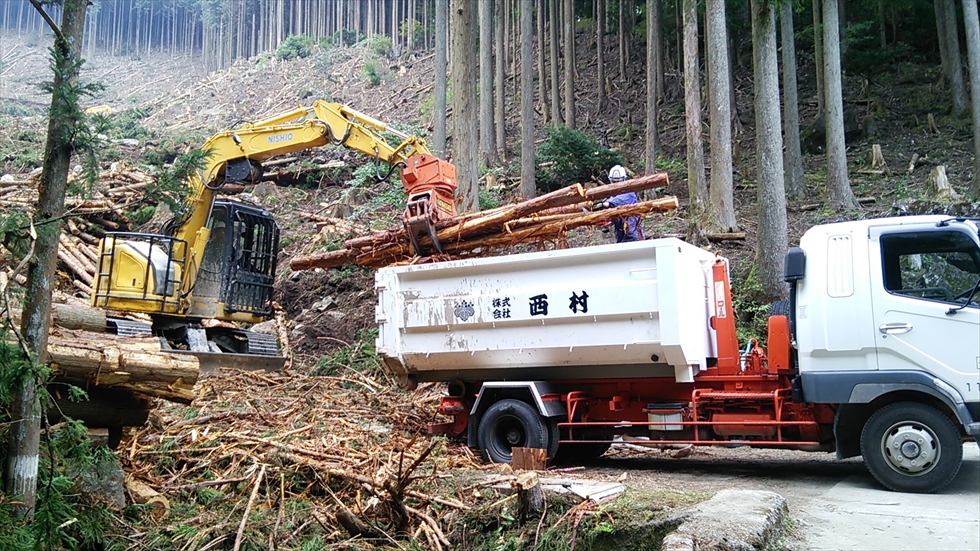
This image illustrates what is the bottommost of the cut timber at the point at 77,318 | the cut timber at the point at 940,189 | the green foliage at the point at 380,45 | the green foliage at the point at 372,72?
the cut timber at the point at 77,318

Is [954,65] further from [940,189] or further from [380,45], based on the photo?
[380,45]

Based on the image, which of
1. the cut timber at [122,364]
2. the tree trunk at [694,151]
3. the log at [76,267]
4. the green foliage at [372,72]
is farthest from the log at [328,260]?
the green foliage at [372,72]

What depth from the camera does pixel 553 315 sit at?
7727 mm

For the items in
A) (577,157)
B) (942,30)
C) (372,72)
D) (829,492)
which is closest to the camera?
(829,492)

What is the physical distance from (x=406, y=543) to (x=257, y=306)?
8.90m

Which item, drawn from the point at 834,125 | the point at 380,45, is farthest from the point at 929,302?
the point at 380,45

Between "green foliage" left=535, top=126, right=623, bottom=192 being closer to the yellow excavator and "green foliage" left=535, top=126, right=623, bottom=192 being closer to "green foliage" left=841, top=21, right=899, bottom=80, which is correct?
the yellow excavator

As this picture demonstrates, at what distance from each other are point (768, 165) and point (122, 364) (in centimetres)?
1144

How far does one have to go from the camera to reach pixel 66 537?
16.3 feet

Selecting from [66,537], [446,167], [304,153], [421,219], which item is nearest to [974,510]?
[66,537]

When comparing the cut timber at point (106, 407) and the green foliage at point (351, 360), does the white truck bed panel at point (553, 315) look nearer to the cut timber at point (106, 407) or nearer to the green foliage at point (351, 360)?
the cut timber at point (106, 407)

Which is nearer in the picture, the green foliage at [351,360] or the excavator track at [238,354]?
the excavator track at [238,354]

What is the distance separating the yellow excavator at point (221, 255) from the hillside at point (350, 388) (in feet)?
4.38

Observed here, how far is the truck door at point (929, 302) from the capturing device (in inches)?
239
